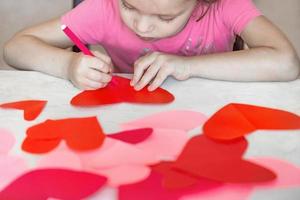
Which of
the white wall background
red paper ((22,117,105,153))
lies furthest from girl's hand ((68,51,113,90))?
the white wall background

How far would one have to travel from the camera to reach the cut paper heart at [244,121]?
0.62 m

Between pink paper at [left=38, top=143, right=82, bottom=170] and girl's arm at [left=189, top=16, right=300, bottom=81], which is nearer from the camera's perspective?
pink paper at [left=38, top=143, right=82, bottom=170]

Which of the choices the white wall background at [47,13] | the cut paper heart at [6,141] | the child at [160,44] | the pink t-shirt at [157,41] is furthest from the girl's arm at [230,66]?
the white wall background at [47,13]

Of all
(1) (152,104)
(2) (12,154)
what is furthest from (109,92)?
(2) (12,154)

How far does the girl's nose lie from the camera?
77 centimetres

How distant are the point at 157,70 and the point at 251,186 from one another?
0.29 metres

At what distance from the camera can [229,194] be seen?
501 millimetres

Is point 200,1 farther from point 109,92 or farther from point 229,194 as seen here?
point 229,194

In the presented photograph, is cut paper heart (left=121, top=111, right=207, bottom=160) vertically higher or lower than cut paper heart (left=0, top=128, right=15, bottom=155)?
higher

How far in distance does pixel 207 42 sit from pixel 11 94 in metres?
0.39

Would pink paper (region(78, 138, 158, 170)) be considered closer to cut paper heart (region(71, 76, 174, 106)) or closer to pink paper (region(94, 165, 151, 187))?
pink paper (region(94, 165, 151, 187))

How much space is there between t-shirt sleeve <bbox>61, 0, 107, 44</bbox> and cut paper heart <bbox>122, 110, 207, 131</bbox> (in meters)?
0.33

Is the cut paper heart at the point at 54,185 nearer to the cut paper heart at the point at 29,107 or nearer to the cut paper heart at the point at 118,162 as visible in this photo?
the cut paper heart at the point at 118,162

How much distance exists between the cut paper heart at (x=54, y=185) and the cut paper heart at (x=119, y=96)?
0.60ft
